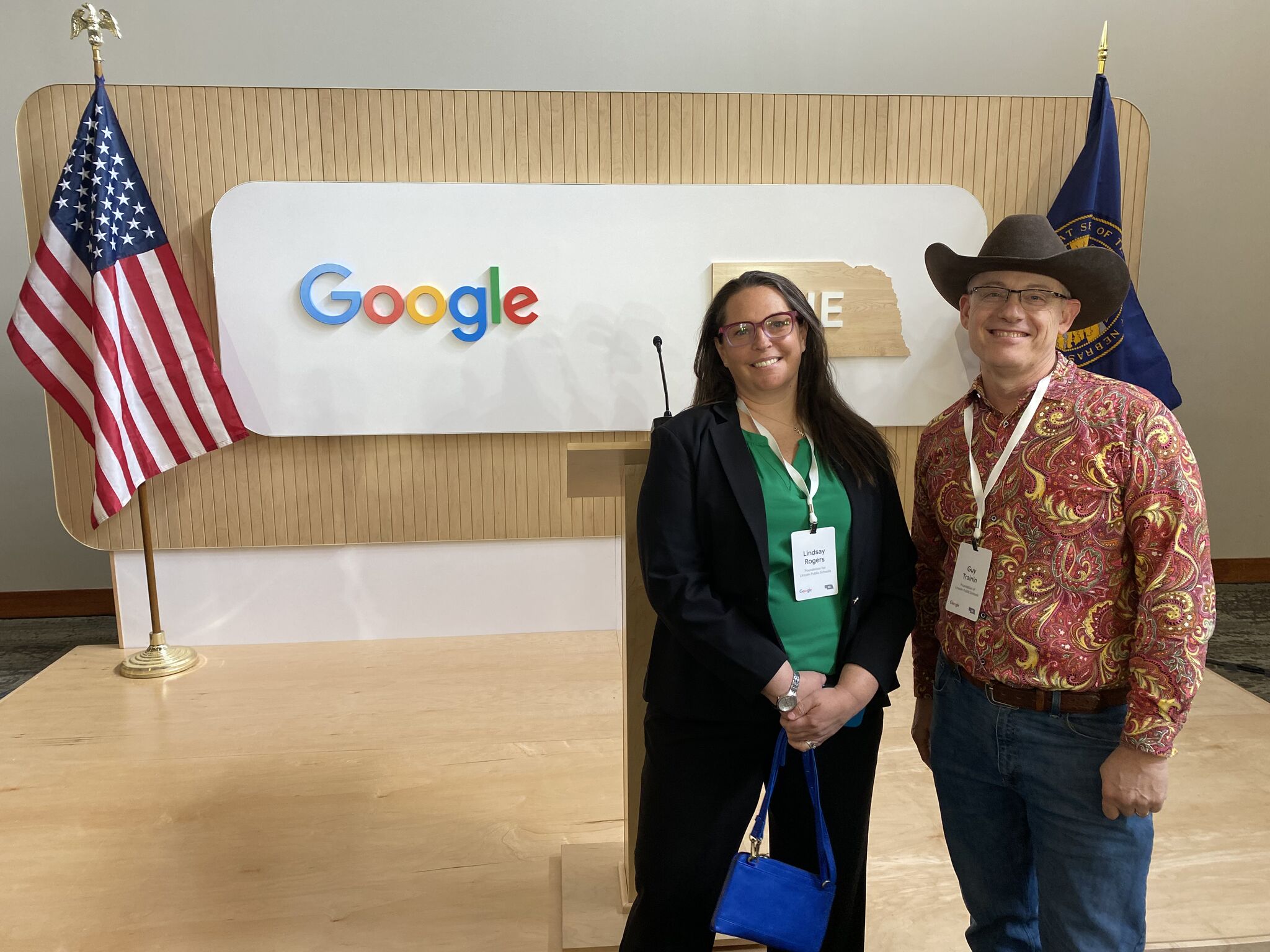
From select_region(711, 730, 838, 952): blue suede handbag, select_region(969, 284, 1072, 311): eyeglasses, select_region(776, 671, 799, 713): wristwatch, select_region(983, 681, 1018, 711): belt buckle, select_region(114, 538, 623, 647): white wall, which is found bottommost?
select_region(114, 538, 623, 647): white wall

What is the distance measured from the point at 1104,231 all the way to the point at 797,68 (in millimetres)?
1619

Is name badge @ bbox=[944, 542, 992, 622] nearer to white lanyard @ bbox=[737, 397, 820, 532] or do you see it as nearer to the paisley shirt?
the paisley shirt

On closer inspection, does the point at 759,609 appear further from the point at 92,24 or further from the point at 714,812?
the point at 92,24

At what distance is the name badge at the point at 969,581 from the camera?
51.5 inches

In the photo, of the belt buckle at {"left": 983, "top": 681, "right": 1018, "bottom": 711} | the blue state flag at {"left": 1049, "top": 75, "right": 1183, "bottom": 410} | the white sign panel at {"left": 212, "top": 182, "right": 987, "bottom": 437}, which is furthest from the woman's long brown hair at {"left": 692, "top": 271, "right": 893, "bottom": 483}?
the blue state flag at {"left": 1049, "top": 75, "right": 1183, "bottom": 410}

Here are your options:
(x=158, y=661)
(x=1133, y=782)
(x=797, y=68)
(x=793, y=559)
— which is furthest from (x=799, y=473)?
(x=797, y=68)

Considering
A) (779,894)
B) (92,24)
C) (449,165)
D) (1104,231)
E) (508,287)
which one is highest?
(92,24)

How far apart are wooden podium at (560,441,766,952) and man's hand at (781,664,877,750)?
46 centimetres

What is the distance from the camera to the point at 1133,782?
1.17 meters

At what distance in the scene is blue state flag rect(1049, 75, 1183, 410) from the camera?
331 centimetres

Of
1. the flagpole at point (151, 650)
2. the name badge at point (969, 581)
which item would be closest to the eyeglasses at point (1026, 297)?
the name badge at point (969, 581)

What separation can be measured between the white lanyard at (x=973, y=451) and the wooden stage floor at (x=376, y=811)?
3.49 feet

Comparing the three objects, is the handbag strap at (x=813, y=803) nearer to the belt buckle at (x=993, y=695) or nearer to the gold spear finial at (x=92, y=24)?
the belt buckle at (x=993, y=695)

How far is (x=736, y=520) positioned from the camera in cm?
136
